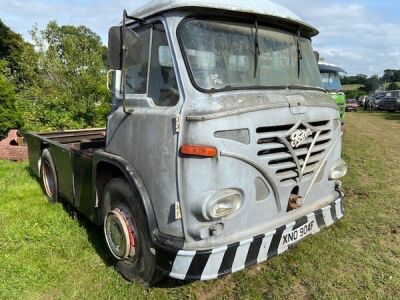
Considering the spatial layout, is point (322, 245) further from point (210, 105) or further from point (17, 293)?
point (17, 293)

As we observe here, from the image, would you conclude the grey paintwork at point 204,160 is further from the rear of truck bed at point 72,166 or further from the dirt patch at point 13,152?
the dirt patch at point 13,152

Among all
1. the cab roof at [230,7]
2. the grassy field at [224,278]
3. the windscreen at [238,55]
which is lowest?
the grassy field at [224,278]

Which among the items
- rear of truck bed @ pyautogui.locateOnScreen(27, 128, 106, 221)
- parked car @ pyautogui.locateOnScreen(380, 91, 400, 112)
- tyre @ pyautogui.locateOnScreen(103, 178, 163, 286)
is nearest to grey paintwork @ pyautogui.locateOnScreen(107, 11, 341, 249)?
tyre @ pyautogui.locateOnScreen(103, 178, 163, 286)

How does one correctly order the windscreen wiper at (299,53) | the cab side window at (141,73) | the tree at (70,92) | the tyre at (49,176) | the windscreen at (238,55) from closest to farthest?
the windscreen at (238,55) → the cab side window at (141,73) → the windscreen wiper at (299,53) → the tyre at (49,176) → the tree at (70,92)

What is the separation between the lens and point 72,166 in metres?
4.60

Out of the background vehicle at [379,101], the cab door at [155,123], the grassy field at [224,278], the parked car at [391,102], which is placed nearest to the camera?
the cab door at [155,123]

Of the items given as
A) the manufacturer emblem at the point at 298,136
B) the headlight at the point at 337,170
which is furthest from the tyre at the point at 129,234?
the headlight at the point at 337,170

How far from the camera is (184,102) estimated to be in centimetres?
288

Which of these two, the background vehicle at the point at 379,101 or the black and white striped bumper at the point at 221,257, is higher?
the background vehicle at the point at 379,101

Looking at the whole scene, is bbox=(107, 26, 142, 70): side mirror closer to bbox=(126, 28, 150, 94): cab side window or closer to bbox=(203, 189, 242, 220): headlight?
bbox=(126, 28, 150, 94): cab side window

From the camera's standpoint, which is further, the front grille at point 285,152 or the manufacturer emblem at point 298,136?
the manufacturer emblem at point 298,136

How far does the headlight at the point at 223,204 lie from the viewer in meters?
2.77

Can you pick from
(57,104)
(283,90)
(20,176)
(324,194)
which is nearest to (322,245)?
(324,194)

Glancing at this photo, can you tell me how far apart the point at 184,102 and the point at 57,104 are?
9750 millimetres
